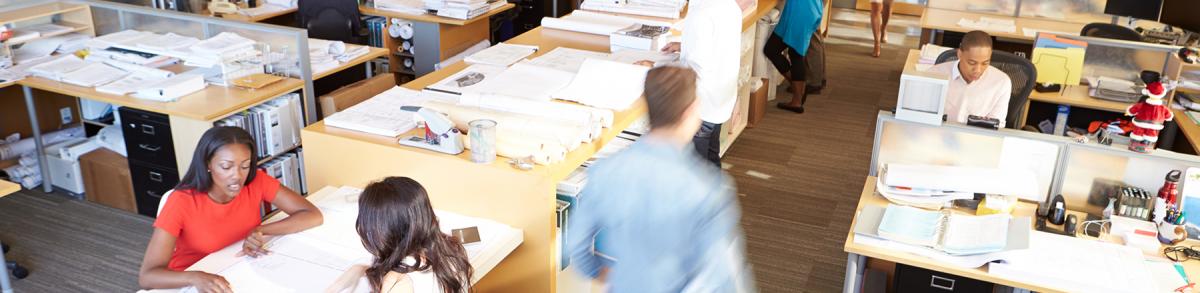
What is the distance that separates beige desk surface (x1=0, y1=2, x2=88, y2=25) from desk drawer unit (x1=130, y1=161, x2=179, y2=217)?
1122 millimetres

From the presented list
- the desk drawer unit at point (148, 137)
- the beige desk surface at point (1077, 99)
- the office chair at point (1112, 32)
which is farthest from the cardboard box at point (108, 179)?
the office chair at point (1112, 32)

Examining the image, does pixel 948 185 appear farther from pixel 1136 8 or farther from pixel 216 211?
pixel 1136 8

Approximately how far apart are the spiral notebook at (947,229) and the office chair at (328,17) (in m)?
3.90

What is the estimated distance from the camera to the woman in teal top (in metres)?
6.18

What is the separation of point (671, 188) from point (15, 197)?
412cm

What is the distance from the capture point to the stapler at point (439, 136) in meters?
3.04

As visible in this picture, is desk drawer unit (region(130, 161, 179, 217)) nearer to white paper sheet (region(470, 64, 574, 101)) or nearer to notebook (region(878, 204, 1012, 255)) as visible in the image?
white paper sheet (region(470, 64, 574, 101))

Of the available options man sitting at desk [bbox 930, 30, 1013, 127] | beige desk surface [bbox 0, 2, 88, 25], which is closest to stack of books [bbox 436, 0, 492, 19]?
beige desk surface [bbox 0, 2, 88, 25]

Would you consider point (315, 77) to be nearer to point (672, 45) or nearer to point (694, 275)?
point (672, 45)

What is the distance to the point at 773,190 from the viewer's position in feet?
17.0

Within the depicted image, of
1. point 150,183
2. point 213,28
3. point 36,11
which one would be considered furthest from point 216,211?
point 36,11

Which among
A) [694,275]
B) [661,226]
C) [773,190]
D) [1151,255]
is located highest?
[661,226]

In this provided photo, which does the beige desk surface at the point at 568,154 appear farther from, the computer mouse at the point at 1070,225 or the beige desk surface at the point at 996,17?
the beige desk surface at the point at 996,17

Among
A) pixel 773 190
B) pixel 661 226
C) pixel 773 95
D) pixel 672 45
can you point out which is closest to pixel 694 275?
pixel 661 226
